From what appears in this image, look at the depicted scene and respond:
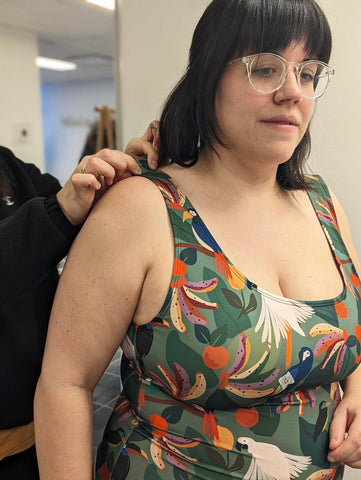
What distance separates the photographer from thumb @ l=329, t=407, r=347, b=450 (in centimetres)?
84

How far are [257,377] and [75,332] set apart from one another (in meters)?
0.34

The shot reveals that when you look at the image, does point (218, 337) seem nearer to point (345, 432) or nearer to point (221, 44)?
point (345, 432)

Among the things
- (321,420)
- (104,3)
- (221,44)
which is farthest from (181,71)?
(321,420)

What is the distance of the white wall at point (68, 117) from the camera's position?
2.13 m

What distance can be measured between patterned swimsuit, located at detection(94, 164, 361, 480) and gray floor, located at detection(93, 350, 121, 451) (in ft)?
4.38

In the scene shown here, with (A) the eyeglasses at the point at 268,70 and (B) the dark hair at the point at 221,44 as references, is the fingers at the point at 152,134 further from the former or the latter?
(A) the eyeglasses at the point at 268,70

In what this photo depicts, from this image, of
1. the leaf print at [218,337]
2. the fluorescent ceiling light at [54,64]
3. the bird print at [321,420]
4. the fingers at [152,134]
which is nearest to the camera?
the leaf print at [218,337]

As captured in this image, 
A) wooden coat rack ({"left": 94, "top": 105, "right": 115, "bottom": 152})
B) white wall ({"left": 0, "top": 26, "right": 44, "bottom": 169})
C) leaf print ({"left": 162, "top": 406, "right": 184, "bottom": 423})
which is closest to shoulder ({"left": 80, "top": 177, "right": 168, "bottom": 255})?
leaf print ({"left": 162, "top": 406, "right": 184, "bottom": 423})

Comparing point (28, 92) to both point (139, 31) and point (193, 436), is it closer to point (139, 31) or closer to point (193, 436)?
point (139, 31)

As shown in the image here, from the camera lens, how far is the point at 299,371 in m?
0.76

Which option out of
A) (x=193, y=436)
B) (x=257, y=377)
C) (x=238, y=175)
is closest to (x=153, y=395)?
(x=193, y=436)

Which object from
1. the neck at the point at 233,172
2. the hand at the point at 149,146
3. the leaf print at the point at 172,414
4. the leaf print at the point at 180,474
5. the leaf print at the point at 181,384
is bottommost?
the leaf print at the point at 180,474

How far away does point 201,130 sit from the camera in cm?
87

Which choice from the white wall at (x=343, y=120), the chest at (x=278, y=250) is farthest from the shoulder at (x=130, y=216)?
the white wall at (x=343, y=120)
